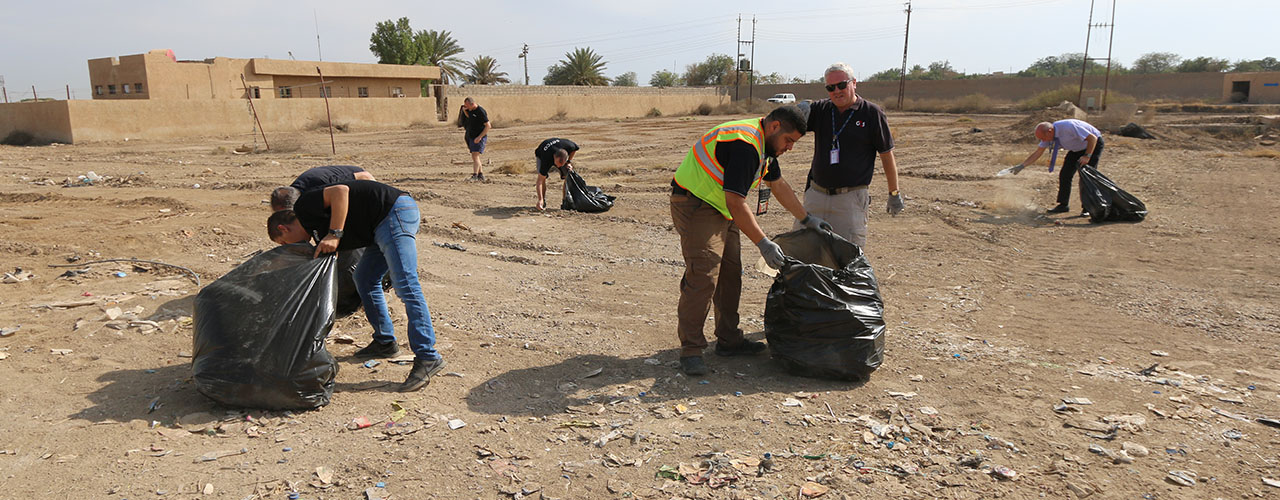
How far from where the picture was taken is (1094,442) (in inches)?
121

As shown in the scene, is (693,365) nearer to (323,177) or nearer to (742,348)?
(742,348)

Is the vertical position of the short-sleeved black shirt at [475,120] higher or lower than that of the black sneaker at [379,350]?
higher

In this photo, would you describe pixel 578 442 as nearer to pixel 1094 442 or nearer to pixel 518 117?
pixel 1094 442

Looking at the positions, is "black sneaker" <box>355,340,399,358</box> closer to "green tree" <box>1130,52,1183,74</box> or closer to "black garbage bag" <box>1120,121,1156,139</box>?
"black garbage bag" <box>1120,121,1156,139</box>

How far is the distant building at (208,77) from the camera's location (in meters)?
27.1

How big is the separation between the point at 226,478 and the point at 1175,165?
1530cm

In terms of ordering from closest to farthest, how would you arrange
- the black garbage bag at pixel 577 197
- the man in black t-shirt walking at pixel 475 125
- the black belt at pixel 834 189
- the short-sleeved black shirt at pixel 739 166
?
the short-sleeved black shirt at pixel 739 166, the black belt at pixel 834 189, the black garbage bag at pixel 577 197, the man in black t-shirt walking at pixel 475 125

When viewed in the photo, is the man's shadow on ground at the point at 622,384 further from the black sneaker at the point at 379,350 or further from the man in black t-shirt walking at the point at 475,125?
the man in black t-shirt walking at the point at 475,125

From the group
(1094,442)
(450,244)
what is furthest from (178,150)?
(1094,442)

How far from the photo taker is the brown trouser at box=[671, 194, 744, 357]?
3.68 m

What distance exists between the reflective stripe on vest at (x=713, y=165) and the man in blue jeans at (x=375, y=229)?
55.6 inches

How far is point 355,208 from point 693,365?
1871 millimetres

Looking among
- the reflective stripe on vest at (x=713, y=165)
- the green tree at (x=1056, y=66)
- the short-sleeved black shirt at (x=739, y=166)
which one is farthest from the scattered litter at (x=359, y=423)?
the green tree at (x=1056, y=66)

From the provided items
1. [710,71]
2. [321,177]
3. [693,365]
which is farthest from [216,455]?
[710,71]
